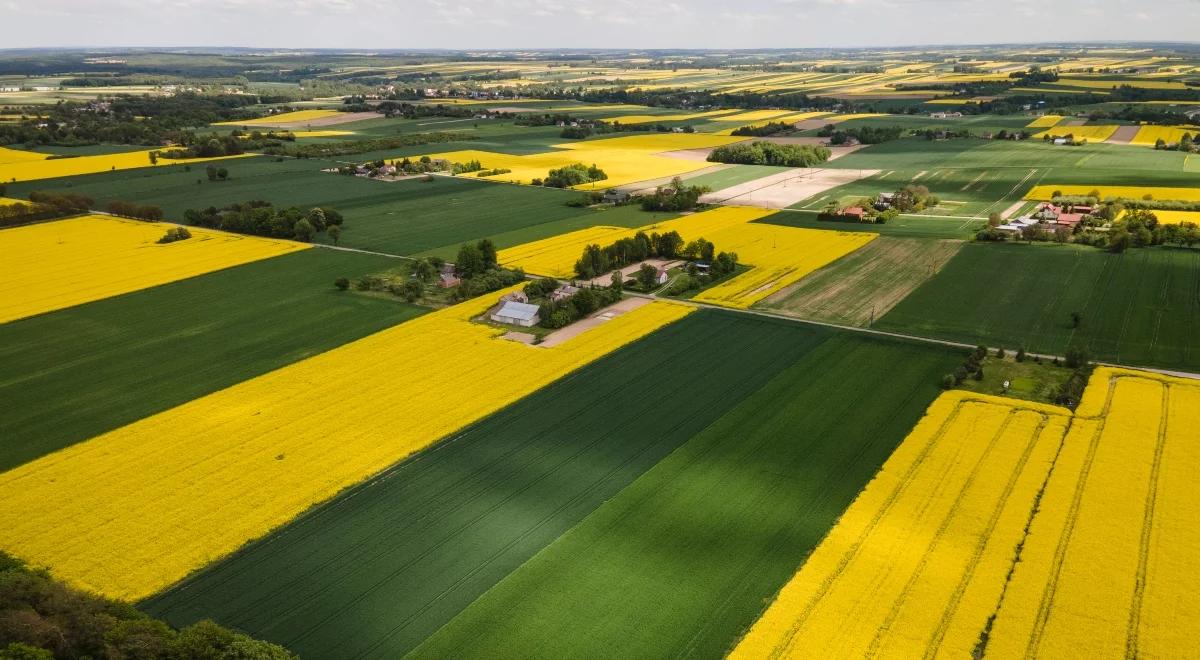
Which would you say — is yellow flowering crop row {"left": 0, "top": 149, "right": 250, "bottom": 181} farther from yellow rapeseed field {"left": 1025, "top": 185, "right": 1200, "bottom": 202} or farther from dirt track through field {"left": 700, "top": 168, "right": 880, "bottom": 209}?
yellow rapeseed field {"left": 1025, "top": 185, "right": 1200, "bottom": 202}

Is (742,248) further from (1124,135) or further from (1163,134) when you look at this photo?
(1163,134)

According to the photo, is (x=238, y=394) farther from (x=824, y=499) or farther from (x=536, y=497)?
(x=824, y=499)

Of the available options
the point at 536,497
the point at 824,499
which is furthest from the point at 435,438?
the point at 824,499

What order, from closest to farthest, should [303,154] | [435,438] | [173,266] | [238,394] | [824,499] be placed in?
[824,499], [435,438], [238,394], [173,266], [303,154]

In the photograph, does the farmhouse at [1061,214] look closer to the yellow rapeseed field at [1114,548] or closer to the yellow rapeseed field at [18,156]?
the yellow rapeseed field at [1114,548]

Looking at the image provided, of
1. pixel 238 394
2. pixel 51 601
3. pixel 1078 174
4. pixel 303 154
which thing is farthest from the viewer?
pixel 303 154

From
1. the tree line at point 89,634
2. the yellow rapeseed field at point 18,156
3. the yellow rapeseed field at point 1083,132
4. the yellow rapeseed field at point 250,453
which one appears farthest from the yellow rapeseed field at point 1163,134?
the yellow rapeseed field at point 18,156

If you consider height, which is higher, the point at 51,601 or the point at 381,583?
the point at 51,601
